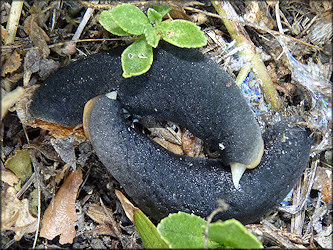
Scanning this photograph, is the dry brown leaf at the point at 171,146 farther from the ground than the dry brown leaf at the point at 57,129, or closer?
farther from the ground

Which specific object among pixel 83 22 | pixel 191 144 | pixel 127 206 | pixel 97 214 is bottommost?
pixel 97 214

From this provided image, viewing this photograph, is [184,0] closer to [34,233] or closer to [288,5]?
[288,5]

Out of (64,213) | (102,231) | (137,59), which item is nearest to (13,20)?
(137,59)

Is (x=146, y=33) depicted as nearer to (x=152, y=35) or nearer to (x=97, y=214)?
(x=152, y=35)

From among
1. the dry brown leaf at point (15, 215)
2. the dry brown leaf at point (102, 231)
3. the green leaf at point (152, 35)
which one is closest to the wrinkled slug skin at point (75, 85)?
the green leaf at point (152, 35)

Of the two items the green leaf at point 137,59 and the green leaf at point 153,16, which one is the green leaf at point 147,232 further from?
the green leaf at point 153,16

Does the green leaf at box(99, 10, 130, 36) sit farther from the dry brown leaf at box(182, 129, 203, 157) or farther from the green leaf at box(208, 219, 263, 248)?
the green leaf at box(208, 219, 263, 248)
